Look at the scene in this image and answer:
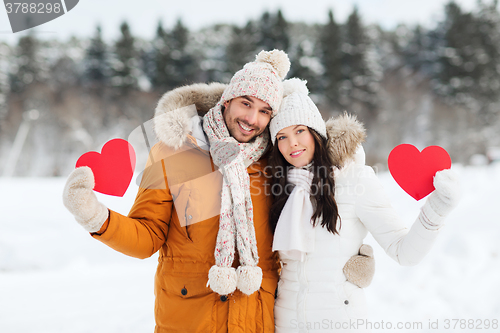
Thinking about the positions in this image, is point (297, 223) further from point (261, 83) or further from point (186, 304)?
point (261, 83)

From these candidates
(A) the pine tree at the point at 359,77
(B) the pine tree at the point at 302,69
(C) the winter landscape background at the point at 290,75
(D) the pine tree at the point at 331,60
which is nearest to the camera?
(C) the winter landscape background at the point at 290,75

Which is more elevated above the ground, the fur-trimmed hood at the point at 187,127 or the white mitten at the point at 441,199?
the fur-trimmed hood at the point at 187,127

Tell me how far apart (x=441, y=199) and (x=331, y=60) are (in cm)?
1943

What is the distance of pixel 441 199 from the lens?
1.56 meters

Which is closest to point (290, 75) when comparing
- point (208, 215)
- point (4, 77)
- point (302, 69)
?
point (302, 69)

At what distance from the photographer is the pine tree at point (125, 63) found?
19.5 meters

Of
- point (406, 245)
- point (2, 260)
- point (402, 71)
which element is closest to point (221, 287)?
point (406, 245)

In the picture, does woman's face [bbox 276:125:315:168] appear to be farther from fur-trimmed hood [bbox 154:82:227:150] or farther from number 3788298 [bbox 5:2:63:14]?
number 3788298 [bbox 5:2:63:14]

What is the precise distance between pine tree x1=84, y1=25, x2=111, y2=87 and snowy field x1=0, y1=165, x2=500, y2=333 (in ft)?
51.0

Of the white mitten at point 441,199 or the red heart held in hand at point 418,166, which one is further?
the red heart held in hand at point 418,166

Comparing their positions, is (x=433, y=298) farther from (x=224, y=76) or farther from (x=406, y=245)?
(x=224, y=76)

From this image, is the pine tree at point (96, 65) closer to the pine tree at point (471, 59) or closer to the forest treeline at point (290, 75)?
the forest treeline at point (290, 75)

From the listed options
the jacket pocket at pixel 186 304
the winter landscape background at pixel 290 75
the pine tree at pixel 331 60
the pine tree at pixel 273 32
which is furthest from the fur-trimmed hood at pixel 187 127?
the pine tree at pixel 273 32

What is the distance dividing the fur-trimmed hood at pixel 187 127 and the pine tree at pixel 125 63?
19155mm
